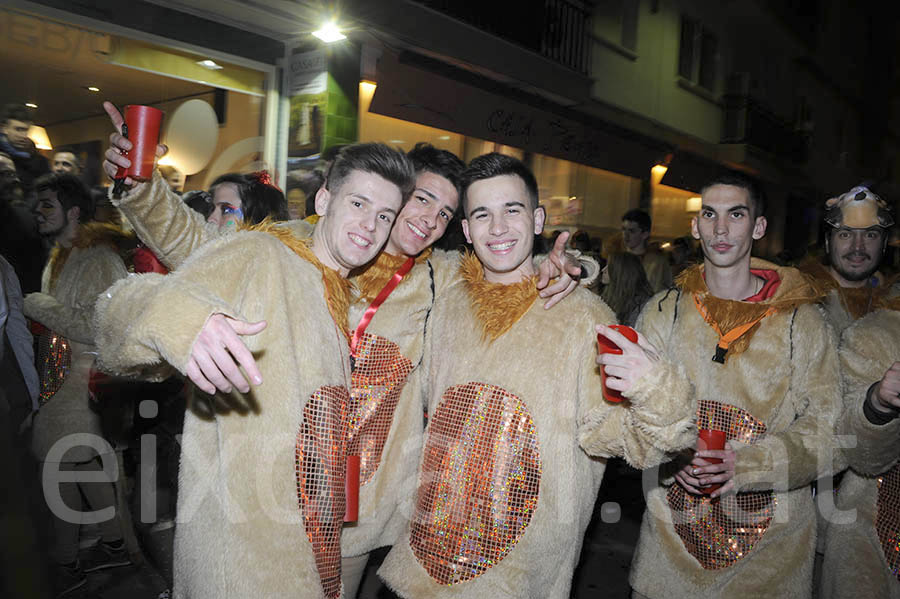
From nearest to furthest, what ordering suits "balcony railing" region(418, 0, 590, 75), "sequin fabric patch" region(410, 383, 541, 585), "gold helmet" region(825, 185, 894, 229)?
"sequin fabric patch" region(410, 383, 541, 585) → "gold helmet" region(825, 185, 894, 229) → "balcony railing" region(418, 0, 590, 75)

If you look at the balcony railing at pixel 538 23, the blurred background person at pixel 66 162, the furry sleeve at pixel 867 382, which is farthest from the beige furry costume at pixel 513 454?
the balcony railing at pixel 538 23

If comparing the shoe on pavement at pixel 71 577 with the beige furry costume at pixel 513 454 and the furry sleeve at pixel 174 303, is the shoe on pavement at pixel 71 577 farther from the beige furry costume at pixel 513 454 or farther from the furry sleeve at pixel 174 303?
the furry sleeve at pixel 174 303

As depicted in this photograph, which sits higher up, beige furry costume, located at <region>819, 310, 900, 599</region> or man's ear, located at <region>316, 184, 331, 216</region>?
man's ear, located at <region>316, 184, 331, 216</region>

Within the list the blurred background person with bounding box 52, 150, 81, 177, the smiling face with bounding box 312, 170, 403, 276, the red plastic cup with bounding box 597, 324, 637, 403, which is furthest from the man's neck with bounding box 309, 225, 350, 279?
the blurred background person with bounding box 52, 150, 81, 177

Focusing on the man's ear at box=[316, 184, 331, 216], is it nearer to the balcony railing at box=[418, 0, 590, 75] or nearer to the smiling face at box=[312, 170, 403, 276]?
the smiling face at box=[312, 170, 403, 276]

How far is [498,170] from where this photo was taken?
94.5 inches

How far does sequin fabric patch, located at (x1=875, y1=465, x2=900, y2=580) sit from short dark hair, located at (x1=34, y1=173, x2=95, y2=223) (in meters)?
4.80

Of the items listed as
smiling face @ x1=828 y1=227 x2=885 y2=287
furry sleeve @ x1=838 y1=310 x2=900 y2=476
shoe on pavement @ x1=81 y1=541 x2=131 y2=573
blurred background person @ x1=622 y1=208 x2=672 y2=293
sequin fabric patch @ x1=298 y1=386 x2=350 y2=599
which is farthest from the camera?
blurred background person @ x1=622 y1=208 x2=672 y2=293

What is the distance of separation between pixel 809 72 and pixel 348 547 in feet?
75.8

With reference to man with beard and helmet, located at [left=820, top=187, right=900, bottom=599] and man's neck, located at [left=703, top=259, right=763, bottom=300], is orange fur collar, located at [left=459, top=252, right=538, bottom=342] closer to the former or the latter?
man's neck, located at [left=703, top=259, right=763, bottom=300]

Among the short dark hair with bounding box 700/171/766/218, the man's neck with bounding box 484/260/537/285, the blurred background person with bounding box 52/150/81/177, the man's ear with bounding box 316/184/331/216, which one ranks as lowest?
the man's neck with bounding box 484/260/537/285

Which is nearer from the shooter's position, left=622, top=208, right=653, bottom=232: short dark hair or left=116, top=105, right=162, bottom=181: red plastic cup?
left=116, top=105, right=162, bottom=181: red plastic cup

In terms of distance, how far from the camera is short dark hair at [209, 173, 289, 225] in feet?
11.5

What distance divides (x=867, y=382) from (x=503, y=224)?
1.59m
